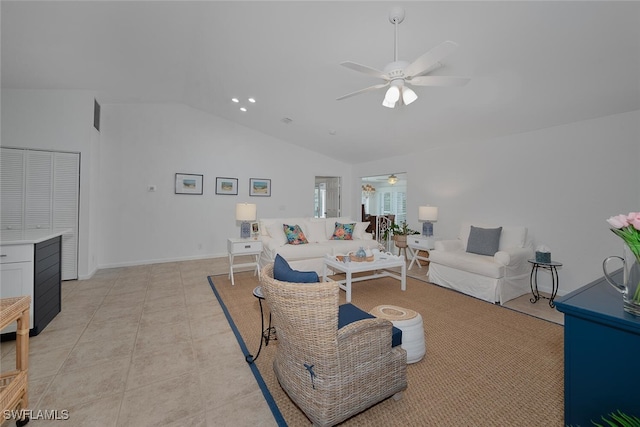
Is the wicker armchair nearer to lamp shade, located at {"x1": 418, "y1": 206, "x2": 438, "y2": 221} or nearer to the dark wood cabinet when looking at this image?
the dark wood cabinet

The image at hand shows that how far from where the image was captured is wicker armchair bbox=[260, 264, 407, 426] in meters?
1.38

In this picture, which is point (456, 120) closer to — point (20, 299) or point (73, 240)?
point (20, 299)

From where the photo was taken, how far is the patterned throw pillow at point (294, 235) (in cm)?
458

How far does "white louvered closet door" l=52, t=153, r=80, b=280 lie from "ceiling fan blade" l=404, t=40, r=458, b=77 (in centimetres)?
491

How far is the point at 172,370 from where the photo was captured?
6.79 ft

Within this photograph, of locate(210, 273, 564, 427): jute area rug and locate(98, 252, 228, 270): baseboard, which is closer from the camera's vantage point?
locate(210, 273, 564, 427): jute area rug

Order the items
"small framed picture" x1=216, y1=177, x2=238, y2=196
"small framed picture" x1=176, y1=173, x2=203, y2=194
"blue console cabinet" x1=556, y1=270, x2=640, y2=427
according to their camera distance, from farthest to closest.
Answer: "small framed picture" x1=216, y1=177, x2=238, y2=196 < "small framed picture" x1=176, y1=173, x2=203, y2=194 < "blue console cabinet" x1=556, y1=270, x2=640, y2=427

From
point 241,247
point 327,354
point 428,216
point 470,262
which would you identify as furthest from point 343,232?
point 327,354

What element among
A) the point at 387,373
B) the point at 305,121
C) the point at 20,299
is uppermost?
the point at 305,121

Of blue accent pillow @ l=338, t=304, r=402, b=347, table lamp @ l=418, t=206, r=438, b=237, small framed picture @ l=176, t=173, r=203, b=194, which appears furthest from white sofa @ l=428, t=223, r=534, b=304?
small framed picture @ l=176, t=173, r=203, b=194

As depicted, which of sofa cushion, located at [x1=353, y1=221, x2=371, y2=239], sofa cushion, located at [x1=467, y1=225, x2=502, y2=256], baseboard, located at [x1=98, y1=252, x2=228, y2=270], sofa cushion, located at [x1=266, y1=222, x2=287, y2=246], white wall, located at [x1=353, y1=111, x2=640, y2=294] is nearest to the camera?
white wall, located at [x1=353, y1=111, x2=640, y2=294]

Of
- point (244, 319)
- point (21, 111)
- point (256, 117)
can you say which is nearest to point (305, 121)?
point (256, 117)

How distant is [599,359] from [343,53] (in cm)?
323

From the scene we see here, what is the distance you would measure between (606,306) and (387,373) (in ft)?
3.71
